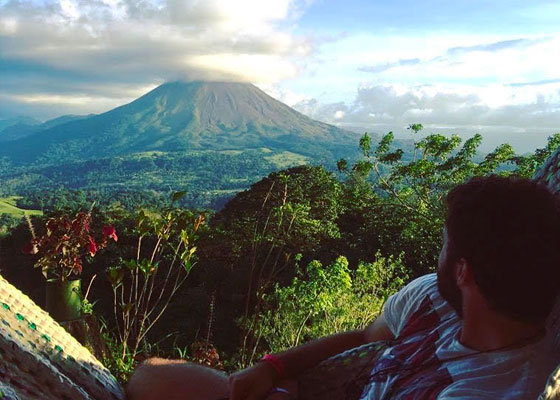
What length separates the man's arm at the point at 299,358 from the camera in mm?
1184

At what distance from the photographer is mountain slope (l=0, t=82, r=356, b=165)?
128 m

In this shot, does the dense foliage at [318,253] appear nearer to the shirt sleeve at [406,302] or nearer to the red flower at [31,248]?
the red flower at [31,248]

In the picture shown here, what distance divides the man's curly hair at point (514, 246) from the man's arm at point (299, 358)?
480mm

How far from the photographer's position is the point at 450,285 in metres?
0.98

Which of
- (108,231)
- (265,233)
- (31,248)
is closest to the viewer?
(31,248)

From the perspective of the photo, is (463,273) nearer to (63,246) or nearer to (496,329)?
(496,329)

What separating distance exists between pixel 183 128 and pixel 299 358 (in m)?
144

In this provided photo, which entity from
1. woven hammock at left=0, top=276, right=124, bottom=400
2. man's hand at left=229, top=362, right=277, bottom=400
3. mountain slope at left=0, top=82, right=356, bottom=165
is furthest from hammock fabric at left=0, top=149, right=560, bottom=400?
mountain slope at left=0, top=82, right=356, bottom=165

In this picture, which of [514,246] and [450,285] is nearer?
[514,246]

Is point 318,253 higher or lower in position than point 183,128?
lower

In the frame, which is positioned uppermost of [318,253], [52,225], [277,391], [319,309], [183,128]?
[183,128]

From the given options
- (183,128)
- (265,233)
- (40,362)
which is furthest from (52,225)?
(183,128)

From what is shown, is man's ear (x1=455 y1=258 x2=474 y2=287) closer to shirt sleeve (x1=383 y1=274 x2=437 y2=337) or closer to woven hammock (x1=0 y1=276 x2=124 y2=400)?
shirt sleeve (x1=383 y1=274 x2=437 y2=337)

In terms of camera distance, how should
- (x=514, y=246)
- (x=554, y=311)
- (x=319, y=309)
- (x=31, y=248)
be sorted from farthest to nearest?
(x=319, y=309), (x=31, y=248), (x=554, y=311), (x=514, y=246)
